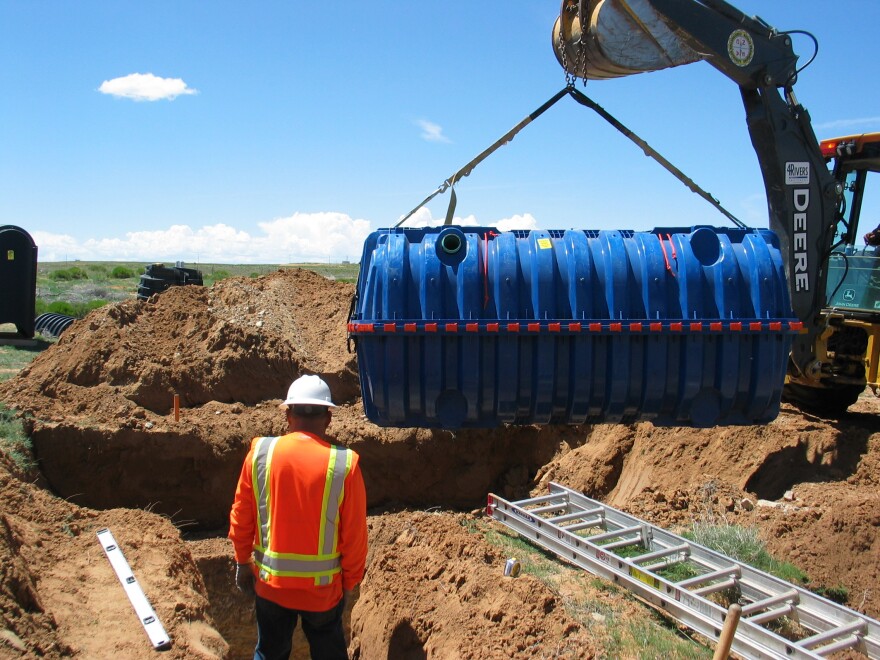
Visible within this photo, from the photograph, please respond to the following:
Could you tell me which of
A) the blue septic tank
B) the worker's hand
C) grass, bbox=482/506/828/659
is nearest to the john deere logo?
the blue septic tank

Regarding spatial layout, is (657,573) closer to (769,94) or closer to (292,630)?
(292,630)

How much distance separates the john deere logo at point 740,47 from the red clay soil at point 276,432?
14.1 feet

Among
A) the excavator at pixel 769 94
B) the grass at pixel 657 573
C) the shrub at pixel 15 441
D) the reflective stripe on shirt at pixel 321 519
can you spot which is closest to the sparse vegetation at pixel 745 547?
the grass at pixel 657 573

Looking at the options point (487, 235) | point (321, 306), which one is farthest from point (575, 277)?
A: point (321, 306)

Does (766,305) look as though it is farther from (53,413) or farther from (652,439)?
(53,413)

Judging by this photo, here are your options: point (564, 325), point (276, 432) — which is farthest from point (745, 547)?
point (276, 432)

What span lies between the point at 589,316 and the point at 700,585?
252 centimetres

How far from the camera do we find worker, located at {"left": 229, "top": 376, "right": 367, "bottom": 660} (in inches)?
164

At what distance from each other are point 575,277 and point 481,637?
293 centimetres

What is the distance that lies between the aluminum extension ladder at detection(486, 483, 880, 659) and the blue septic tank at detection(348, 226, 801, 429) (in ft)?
4.06

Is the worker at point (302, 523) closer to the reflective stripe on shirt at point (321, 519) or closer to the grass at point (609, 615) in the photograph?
the reflective stripe on shirt at point (321, 519)

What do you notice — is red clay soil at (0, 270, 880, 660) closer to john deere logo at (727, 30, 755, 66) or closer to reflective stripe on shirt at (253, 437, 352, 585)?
reflective stripe on shirt at (253, 437, 352, 585)

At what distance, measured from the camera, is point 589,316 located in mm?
5992

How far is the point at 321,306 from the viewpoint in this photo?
14344 mm
